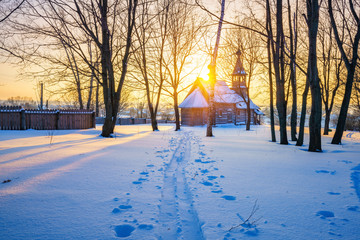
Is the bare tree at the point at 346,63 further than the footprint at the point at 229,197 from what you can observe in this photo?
Yes

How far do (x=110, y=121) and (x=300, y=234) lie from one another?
31.8 ft

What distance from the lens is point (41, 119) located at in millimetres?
13625

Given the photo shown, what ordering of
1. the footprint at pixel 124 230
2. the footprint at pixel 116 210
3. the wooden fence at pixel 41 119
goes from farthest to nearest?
the wooden fence at pixel 41 119 → the footprint at pixel 116 210 → the footprint at pixel 124 230

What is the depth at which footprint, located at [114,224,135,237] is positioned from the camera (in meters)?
1.78

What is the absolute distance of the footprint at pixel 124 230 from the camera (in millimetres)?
1779

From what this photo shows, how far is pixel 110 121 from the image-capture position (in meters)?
10.0

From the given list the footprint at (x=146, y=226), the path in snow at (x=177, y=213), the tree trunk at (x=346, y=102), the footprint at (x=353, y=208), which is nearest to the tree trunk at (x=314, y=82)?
the tree trunk at (x=346, y=102)

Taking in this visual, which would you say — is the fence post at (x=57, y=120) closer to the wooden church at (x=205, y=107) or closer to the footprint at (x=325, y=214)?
the wooden church at (x=205, y=107)

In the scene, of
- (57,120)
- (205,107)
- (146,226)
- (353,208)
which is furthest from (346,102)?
(57,120)

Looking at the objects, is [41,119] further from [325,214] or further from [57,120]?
[325,214]

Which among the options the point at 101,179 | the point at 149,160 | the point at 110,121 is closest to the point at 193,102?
the point at 110,121

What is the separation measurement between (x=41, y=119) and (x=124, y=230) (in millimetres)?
15359

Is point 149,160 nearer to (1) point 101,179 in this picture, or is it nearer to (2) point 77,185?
(1) point 101,179

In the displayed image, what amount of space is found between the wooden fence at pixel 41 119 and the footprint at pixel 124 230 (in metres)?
14.9
